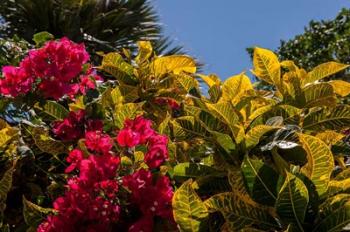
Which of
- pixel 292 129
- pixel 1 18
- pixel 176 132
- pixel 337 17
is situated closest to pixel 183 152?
pixel 176 132

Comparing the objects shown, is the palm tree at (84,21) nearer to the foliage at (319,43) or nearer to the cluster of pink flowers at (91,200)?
the foliage at (319,43)

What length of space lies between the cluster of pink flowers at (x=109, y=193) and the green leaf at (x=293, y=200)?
0.36 metres

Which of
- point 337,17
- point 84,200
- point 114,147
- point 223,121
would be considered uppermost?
point 337,17

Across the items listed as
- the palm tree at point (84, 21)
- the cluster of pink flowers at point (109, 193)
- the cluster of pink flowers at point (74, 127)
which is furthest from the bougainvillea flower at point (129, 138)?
the palm tree at point (84, 21)

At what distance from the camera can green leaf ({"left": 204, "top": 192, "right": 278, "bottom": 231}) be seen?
1528 millimetres

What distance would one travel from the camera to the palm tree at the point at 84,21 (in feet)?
28.7

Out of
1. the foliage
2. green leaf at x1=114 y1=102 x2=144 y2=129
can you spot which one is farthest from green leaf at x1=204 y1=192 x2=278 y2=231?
the foliage

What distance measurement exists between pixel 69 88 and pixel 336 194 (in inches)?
43.0

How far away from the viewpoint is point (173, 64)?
2270mm

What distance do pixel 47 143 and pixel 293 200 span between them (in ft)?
2.88

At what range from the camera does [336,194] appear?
1575mm

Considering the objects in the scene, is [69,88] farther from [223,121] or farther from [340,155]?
[340,155]

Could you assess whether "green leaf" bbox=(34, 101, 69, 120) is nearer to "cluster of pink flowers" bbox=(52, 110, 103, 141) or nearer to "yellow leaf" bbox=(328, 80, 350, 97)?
"cluster of pink flowers" bbox=(52, 110, 103, 141)

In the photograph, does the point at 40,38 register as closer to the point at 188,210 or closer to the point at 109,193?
the point at 109,193
